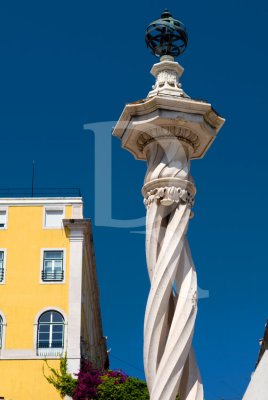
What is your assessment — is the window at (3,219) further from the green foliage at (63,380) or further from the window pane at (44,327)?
the green foliage at (63,380)

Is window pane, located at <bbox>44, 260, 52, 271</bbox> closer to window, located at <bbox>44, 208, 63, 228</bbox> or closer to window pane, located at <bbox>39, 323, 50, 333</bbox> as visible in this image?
window, located at <bbox>44, 208, 63, 228</bbox>

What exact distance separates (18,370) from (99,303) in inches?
582

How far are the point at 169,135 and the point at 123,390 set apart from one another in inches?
925

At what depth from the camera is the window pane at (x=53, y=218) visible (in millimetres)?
38000

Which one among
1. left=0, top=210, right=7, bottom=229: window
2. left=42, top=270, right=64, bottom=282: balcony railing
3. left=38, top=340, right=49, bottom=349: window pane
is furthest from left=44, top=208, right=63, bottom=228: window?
left=38, top=340, right=49, bottom=349: window pane

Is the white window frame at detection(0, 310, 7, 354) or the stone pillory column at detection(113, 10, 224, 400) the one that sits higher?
the white window frame at detection(0, 310, 7, 354)

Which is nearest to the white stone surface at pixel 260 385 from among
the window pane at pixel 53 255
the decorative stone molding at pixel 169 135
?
the decorative stone molding at pixel 169 135

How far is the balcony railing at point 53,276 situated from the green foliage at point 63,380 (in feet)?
11.5

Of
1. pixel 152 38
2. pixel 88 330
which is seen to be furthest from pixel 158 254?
pixel 88 330

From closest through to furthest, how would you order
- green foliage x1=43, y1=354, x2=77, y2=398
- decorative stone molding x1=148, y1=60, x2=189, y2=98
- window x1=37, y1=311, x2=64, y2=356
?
decorative stone molding x1=148, y1=60, x2=189, y2=98
green foliage x1=43, y1=354, x2=77, y2=398
window x1=37, y1=311, x2=64, y2=356

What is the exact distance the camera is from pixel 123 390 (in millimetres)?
34156

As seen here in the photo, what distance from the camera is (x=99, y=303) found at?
4959 centimetres

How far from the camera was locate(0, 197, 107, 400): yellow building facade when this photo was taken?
3509 cm

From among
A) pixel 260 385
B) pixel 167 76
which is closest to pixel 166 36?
pixel 167 76
